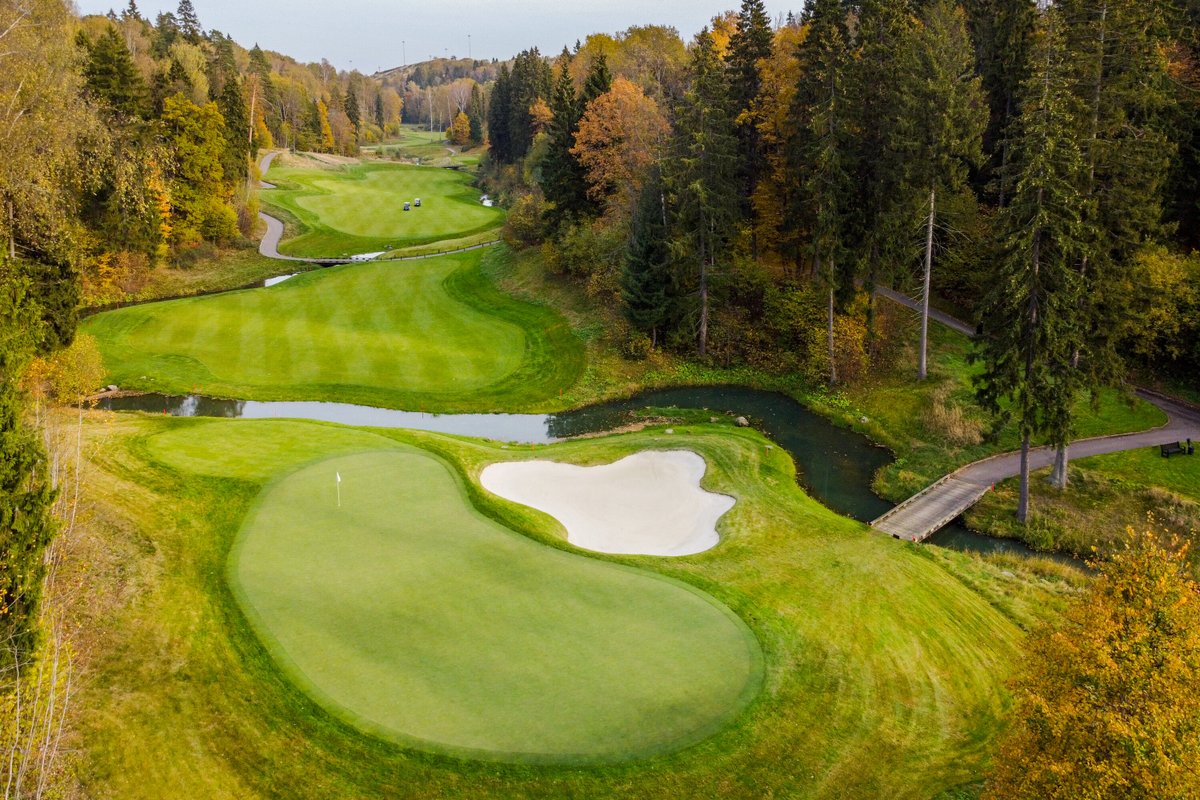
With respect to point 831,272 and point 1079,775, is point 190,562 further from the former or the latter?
point 831,272

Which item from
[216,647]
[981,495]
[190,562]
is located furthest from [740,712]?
[981,495]

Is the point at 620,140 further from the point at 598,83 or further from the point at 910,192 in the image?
the point at 910,192

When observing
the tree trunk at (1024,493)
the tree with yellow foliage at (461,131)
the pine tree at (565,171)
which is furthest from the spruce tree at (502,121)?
the tree trunk at (1024,493)

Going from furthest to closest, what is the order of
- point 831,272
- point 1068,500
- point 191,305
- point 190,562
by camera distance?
point 191,305 → point 831,272 → point 1068,500 → point 190,562

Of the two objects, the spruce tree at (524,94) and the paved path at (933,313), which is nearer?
Result: the paved path at (933,313)

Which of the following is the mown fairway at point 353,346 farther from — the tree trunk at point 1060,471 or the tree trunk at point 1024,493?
the tree trunk at point 1060,471

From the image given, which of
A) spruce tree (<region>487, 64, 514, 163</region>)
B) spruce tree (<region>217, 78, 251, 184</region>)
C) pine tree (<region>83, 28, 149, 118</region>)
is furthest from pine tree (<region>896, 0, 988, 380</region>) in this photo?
spruce tree (<region>487, 64, 514, 163</region>)

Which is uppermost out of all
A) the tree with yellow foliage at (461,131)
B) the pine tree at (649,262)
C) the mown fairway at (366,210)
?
the tree with yellow foliage at (461,131)
